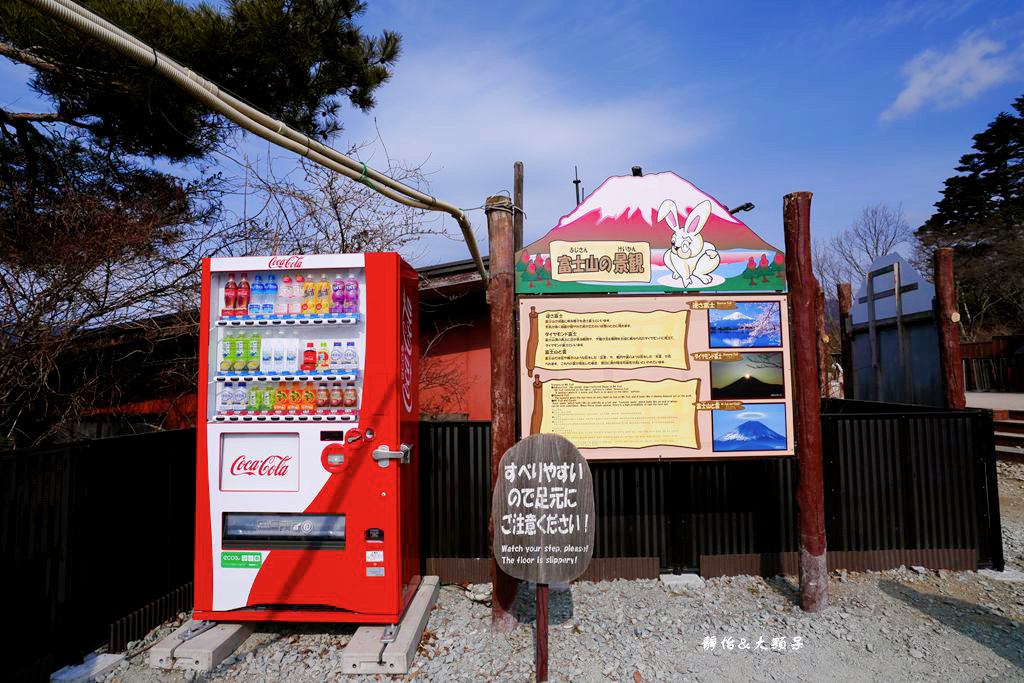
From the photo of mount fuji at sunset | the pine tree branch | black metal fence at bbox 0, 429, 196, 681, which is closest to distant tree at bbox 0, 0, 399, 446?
the pine tree branch

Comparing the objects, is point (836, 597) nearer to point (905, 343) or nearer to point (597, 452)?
point (597, 452)

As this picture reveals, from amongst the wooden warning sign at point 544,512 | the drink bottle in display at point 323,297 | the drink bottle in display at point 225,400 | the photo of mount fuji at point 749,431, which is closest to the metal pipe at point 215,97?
the drink bottle in display at point 323,297

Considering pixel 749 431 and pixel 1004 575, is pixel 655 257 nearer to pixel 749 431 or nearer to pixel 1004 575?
pixel 749 431

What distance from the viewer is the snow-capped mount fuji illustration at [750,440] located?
4.36m

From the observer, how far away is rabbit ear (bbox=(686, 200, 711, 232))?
4.42m

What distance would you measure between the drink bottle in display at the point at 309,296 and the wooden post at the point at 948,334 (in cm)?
675

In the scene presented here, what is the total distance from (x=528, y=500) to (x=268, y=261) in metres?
2.56

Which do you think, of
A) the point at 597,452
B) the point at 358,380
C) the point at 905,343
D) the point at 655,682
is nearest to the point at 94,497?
the point at 358,380

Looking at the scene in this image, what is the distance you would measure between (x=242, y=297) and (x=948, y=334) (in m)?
7.55

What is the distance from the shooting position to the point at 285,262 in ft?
13.0

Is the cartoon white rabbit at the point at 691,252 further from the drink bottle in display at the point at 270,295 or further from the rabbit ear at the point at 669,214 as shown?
the drink bottle in display at the point at 270,295

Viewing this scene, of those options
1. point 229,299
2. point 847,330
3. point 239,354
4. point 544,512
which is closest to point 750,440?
point 544,512

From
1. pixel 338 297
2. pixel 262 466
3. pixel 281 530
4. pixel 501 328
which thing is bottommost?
pixel 281 530

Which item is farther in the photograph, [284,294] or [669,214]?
[669,214]
